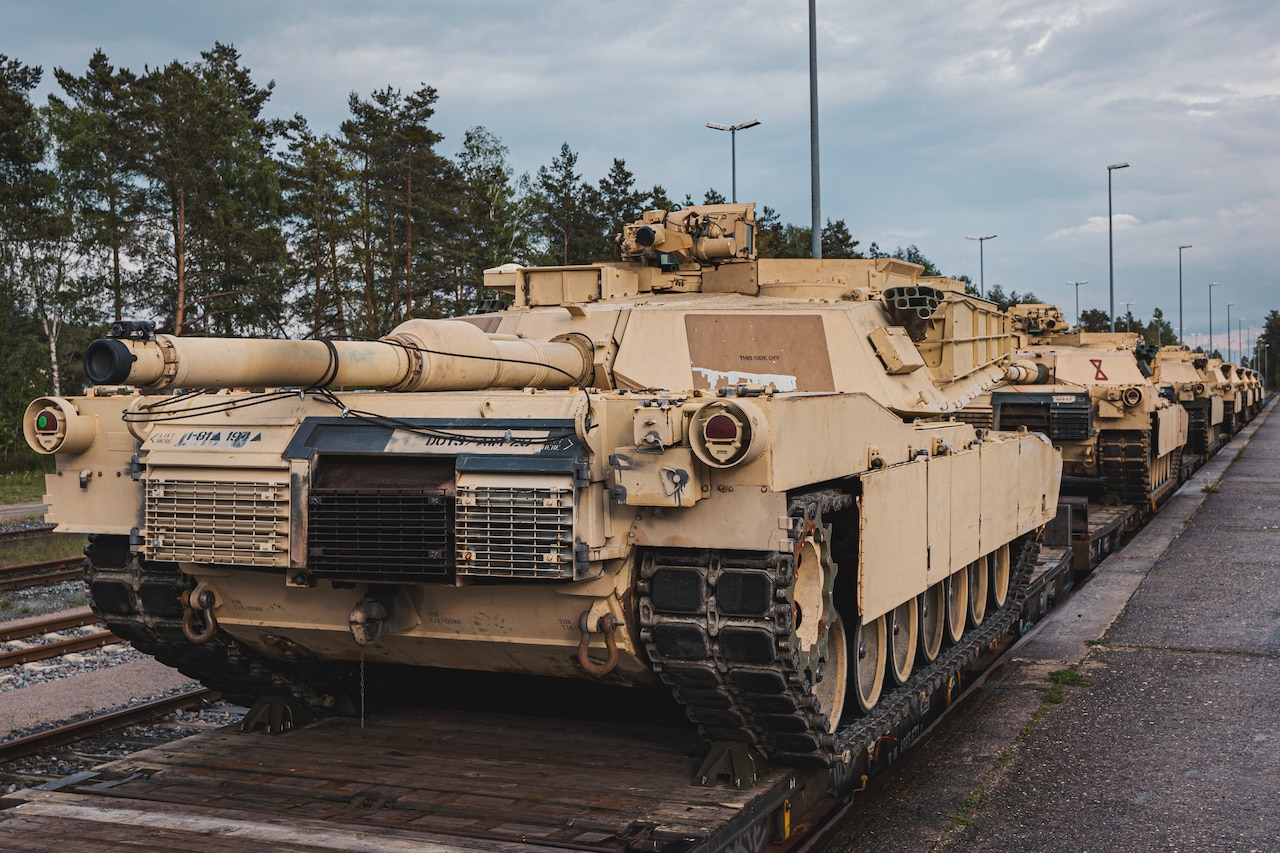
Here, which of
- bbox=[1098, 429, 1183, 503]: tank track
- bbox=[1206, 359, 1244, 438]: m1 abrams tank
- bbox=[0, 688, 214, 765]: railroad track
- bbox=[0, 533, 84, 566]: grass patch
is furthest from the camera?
bbox=[1206, 359, 1244, 438]: m1 abrams tank

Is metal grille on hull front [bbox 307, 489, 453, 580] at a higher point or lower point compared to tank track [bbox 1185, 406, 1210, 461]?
higher

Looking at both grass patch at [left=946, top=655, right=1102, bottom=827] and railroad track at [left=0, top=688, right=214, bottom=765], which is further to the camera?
railroad track at [left=0, top=688, right=214, bottom=765]

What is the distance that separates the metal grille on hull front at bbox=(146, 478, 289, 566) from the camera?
20.5 ft

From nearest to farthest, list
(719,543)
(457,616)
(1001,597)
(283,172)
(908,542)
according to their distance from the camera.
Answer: (719,543) < (457,616) < (908,542) < (1001,597) < (283,172)

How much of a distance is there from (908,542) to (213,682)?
4214mm

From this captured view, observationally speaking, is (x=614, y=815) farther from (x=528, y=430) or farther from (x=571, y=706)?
(x=571, y=706)

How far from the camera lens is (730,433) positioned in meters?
5.62

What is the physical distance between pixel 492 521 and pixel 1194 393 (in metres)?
28.1

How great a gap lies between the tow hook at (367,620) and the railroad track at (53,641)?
558cm

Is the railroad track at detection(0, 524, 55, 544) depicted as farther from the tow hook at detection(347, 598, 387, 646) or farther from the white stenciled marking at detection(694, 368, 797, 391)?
the tow hook at detection(347, 598, 387, 646)

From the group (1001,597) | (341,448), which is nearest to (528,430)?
(341,448)

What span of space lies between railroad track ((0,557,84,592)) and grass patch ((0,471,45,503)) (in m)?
10.2

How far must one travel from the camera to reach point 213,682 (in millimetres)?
7879

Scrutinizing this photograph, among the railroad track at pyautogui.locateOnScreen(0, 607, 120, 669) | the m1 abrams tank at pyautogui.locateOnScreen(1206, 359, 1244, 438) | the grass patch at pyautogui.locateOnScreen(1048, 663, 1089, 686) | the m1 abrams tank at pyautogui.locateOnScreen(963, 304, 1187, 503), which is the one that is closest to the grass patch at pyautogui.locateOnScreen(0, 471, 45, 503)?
the railroad track at pyautogui.locateOnScreen(0, 607, 120, 669)
